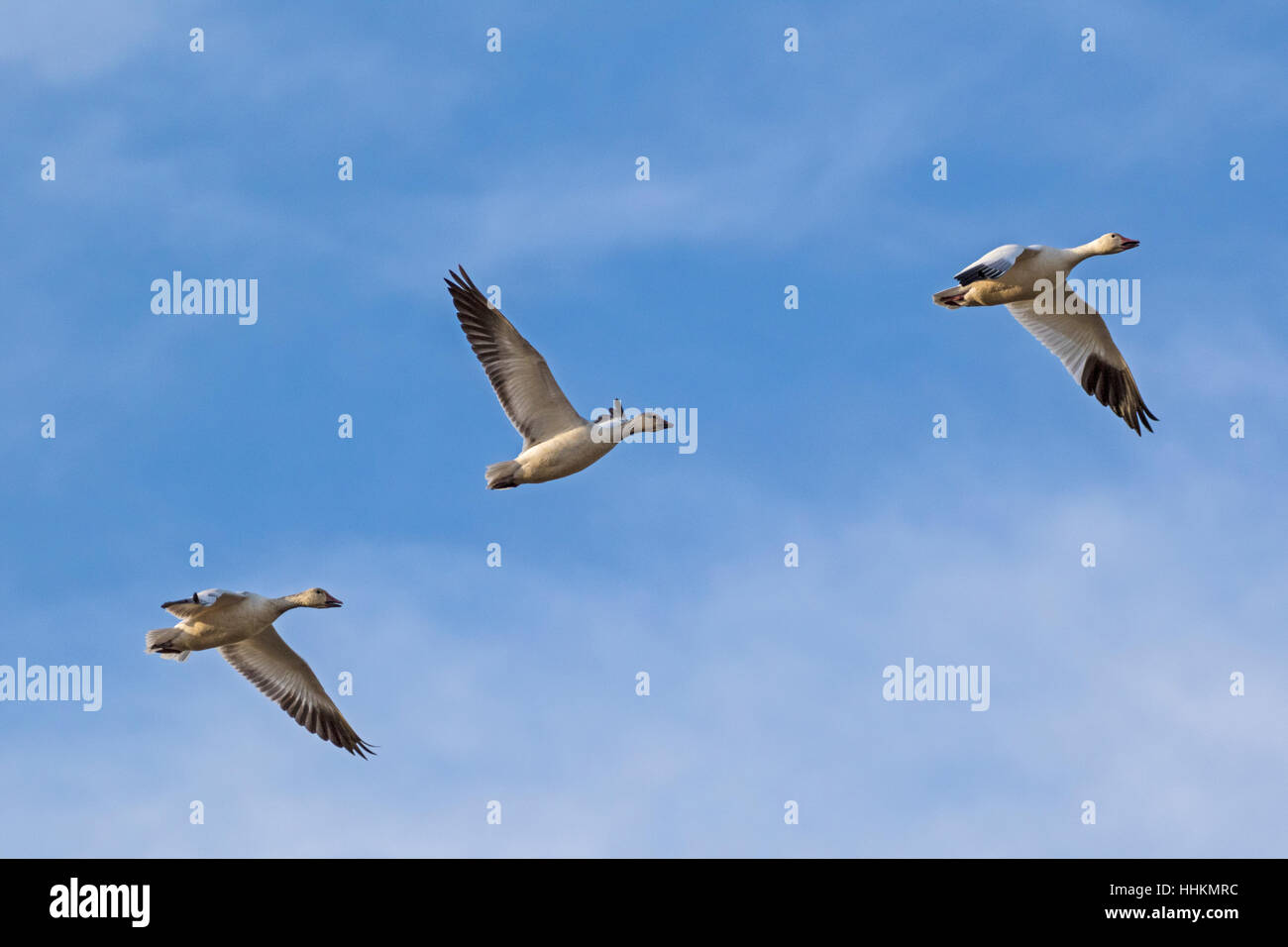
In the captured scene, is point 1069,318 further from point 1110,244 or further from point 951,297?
point 951,297

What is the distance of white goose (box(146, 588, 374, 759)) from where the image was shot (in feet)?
67.5

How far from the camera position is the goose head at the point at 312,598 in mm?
21781

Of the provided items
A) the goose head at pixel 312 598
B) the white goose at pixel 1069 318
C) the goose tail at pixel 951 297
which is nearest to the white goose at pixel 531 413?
the goose head at pixel 312 598

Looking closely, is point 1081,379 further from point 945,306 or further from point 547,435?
point 547,435

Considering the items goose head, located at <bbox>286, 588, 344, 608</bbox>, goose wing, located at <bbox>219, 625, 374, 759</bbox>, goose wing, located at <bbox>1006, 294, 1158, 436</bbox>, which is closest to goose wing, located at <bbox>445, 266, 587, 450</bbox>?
goose head, located at <bbox>286, 588, 344, 608</bbox>

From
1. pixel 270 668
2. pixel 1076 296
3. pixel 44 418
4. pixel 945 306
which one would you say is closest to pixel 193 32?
A: pixel 44 418

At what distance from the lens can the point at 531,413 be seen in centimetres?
2047

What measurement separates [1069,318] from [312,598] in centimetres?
1337

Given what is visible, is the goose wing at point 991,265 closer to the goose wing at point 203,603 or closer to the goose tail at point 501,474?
the goose tail at point 501,474

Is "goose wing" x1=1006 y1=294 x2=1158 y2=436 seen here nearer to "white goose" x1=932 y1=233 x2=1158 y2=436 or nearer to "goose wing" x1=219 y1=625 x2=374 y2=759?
"white goose" x1=932 y1=233 x2=1158 y2=436

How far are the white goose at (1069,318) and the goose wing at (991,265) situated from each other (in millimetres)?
759

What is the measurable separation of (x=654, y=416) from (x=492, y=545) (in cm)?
477

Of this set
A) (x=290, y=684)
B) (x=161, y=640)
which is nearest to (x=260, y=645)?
(x=290, y=684)
